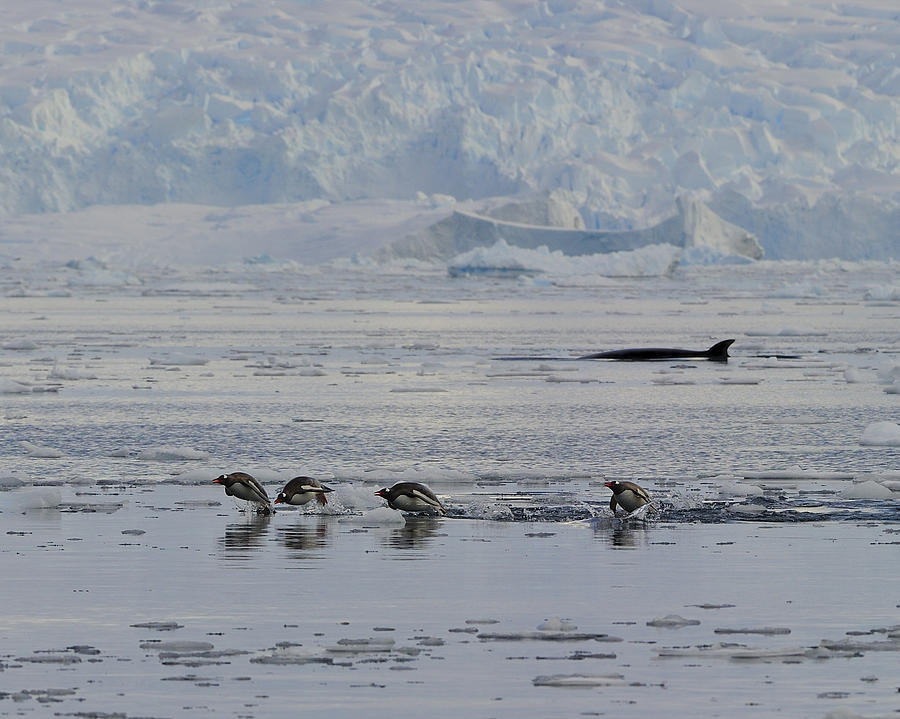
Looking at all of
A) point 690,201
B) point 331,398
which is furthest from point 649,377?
point 690,201

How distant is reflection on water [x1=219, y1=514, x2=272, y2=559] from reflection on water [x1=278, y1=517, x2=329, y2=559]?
11 cm

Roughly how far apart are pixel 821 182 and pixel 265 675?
77788 millimetres

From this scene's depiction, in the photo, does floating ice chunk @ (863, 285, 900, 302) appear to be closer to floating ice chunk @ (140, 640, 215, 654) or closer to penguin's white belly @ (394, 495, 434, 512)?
penguin's white belly @ (394, 495, 434, 512)

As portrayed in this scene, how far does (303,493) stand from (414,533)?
1008 mm

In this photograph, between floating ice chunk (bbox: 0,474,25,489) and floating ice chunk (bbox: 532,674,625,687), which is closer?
floating ice chunk (bbox: 532,674,625,687)

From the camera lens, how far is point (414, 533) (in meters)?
8.03

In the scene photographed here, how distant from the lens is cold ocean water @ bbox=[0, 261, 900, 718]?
4.88 meters

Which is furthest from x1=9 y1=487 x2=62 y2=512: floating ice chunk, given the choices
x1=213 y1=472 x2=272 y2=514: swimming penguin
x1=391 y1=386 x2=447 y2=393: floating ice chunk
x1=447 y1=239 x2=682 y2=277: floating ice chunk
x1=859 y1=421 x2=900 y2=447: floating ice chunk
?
x1=447 y1=239 x2=682 y2=277: floating ice chunk

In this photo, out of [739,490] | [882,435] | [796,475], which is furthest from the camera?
[882,435]

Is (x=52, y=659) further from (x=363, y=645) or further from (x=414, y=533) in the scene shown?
(x=414, y=533)

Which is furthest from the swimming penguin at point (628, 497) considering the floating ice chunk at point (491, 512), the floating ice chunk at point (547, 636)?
the floating ice chunk at point (547, 636)

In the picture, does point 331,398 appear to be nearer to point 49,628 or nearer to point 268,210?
point 49,628

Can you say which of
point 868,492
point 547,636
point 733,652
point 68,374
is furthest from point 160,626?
point 68,374

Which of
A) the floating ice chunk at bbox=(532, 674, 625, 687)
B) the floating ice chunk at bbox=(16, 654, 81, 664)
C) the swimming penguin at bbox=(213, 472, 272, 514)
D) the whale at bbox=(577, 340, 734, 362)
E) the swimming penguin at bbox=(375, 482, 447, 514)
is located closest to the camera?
the floating ice chunk at bbox=(532, 674, 625, 687)
